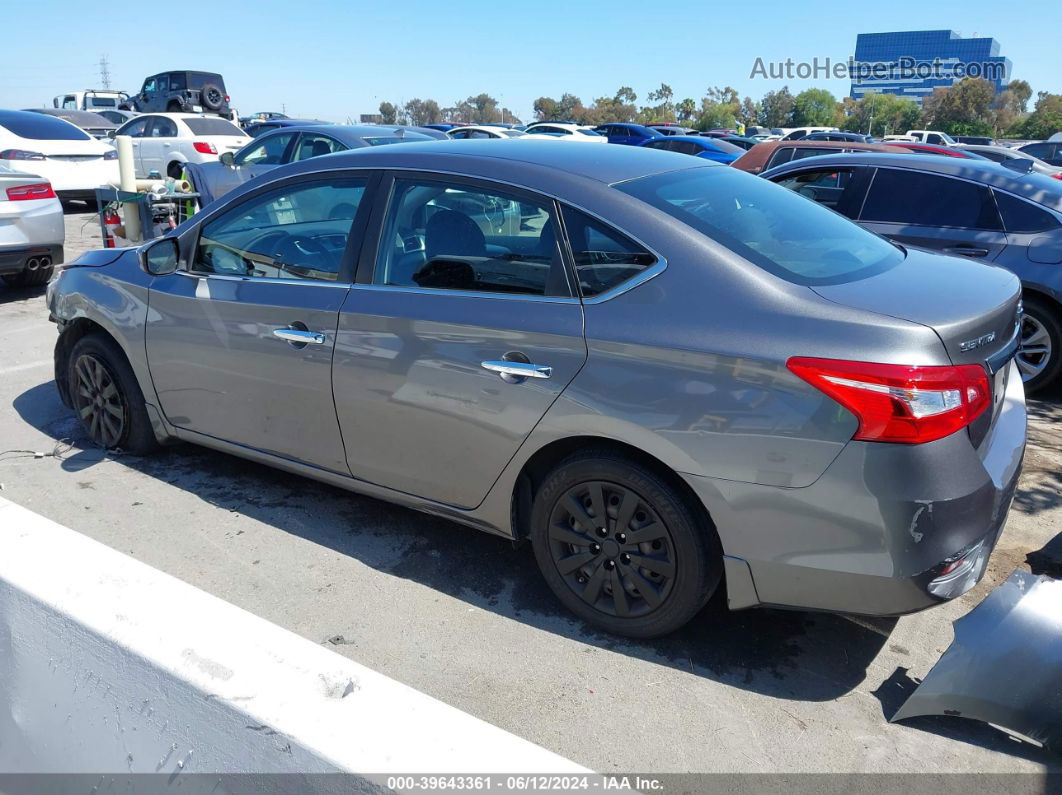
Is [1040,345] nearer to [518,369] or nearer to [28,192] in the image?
[518,369]

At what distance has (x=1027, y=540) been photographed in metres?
4.04

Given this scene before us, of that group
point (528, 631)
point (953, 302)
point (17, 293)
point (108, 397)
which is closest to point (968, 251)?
point (953, 302)

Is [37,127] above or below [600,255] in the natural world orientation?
above

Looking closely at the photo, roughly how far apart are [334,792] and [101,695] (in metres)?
0.75

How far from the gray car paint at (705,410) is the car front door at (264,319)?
154 millimetres

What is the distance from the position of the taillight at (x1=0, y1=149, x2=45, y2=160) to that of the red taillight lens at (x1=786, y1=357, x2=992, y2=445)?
1287 cm

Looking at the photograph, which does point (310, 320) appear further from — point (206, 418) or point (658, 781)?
point (658, 781)

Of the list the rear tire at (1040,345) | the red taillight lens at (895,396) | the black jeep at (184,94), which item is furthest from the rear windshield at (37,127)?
the black jeep at (184,94)

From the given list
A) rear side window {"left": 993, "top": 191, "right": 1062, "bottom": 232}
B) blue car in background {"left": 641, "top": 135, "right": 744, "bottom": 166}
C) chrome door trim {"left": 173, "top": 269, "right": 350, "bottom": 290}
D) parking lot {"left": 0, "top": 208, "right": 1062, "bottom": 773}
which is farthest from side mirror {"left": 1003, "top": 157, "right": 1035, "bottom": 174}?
blue car in background {"left": 641, "top": 135, "right": 744, "bottom": 166}

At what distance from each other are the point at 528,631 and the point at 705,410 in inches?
45.1

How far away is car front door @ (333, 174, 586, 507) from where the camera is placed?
125 inches

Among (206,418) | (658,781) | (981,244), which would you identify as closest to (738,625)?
(658,781)

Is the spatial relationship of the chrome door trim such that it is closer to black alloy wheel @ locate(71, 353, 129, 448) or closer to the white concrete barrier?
black alloy wheel @ locate(71, 353, 129, 448)

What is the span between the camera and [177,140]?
52.3 feet
